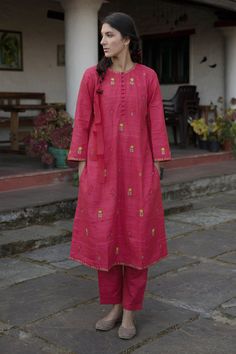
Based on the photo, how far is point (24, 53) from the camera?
10.0m

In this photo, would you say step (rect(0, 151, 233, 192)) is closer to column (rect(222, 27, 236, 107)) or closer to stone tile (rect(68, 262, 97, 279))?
stone tile (rect(68, 262, 97, 279))

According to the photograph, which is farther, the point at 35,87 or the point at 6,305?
the point at 35,87

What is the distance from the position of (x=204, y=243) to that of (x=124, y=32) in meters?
2.62

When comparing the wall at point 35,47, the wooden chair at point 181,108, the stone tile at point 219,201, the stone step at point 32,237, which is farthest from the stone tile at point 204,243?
the wall at point 35,47

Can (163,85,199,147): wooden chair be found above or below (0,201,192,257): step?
above

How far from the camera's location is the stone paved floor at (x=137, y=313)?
2.93m

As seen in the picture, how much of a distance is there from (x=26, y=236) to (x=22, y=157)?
12.0 feet

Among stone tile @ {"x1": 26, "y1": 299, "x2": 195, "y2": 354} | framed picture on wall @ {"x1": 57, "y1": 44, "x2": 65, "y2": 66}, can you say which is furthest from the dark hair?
framed picture on wall @ {"x1": 57, "y1": 44, "x2": 65, "y2": 66}

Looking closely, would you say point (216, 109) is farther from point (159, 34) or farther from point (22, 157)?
point (22, 157)

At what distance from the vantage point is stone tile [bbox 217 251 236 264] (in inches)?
175

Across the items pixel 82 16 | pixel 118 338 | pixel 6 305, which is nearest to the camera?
pixel 118 338

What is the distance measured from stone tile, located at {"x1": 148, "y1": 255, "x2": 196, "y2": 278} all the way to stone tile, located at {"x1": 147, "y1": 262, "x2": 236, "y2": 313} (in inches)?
3.4

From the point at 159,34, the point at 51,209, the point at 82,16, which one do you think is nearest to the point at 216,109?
the point at 159,34

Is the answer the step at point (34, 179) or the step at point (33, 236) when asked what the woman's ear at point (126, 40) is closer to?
the step at point (33, 236)
